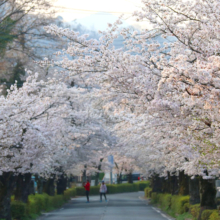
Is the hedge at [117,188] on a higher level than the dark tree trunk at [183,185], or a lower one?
lower

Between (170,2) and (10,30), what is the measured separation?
10.9 m

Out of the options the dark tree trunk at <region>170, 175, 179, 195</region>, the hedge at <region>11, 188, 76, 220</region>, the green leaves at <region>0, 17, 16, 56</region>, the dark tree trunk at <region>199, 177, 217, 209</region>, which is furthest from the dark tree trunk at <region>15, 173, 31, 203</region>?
the dark tree trunk at <region>170, 175, 179, 195</region>

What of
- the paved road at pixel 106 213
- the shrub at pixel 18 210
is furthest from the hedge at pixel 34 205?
the paved road at pixel 106 213

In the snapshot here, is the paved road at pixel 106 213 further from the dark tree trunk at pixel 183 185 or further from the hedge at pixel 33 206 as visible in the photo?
the dark tree trunk at pixel 183 185

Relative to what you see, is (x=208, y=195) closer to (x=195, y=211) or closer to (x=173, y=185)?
(x=195, y=211)

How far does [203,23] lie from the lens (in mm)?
8992

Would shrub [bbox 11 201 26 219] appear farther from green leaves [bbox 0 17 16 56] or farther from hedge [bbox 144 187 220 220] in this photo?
green leaves [bbox 0 17 16 56]

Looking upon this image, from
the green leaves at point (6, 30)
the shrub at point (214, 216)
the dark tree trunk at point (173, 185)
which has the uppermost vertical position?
the green leaves at point (6, 30)

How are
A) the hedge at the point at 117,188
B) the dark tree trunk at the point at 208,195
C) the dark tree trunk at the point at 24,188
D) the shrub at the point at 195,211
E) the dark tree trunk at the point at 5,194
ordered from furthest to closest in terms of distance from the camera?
the hedge at the point at 117,188 → the dark tree trunk at the point at 24,188 → the shrub at the point at 195,211 → the dark tree trunk at the point at 208,195 → the dark tree trunk at the point at 5,194

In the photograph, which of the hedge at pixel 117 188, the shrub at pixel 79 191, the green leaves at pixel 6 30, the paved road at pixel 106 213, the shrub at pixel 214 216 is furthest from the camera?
the hedge at pixel 117 188

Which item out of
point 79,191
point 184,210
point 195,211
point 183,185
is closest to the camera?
point 195,211

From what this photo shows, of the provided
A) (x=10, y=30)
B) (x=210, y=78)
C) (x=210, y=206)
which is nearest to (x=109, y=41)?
(x=210, y=78)

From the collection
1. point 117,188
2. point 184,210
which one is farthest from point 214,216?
point 117,188

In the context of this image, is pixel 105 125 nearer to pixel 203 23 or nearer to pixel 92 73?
pixel 92 73
